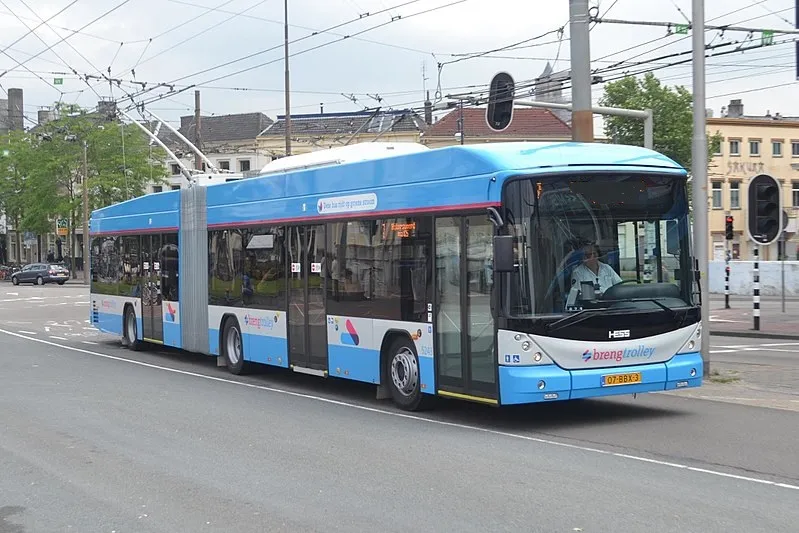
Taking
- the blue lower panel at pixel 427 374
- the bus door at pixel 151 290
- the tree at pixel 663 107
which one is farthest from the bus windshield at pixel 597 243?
the tree at pixel 663 107

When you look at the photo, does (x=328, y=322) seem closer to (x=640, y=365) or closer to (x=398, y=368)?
(x=398, y=368)

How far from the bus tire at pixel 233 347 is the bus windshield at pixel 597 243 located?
731cm

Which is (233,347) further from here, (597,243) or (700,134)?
(597,243)

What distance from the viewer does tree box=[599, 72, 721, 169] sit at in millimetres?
59062

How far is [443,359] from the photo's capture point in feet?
37.1

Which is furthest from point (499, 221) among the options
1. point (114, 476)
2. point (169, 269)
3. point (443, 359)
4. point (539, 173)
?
point (169, 269)

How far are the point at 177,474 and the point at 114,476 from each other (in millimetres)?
519

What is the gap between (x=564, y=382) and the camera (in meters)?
10.3

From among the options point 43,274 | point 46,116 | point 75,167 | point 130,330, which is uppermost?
point 46,116

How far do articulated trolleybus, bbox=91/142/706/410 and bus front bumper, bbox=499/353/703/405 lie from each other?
16 millimetres

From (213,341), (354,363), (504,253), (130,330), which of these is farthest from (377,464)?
(130,330)

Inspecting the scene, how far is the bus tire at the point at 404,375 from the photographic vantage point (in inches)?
469

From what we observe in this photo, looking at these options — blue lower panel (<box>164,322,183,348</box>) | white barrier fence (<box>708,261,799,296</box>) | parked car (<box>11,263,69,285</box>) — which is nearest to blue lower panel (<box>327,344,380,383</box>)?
blue lower panel (<box>164,322,183,348</box>)

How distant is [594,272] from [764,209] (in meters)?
7.01
